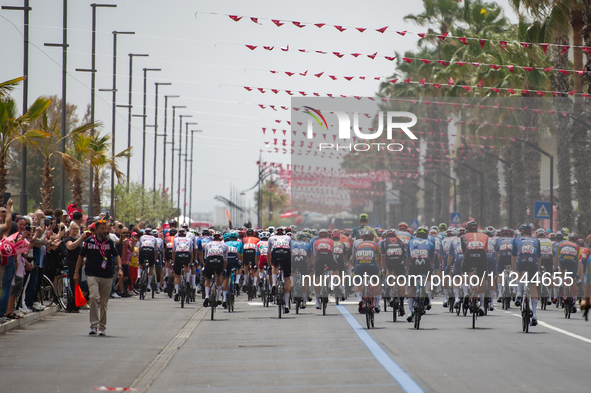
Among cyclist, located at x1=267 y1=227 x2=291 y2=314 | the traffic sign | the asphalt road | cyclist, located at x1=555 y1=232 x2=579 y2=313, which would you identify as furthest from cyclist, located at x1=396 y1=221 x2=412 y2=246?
the traffic sign

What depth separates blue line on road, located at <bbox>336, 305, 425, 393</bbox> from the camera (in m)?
9.06

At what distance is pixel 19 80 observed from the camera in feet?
67.3

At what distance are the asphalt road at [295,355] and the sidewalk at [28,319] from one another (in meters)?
0.21

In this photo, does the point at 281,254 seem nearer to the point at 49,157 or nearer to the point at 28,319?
the point at 28,319

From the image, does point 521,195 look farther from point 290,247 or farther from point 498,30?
point 290,247

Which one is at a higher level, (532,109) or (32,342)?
(532,109)

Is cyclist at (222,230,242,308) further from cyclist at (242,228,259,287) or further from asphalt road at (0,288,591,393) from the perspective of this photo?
cyclist at (242,228,259,287)

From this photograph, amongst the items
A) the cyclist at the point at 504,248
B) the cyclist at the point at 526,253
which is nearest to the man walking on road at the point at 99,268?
the cyclist at the point at 526,253

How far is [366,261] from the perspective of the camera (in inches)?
668

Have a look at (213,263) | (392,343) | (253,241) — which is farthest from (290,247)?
(392,343)

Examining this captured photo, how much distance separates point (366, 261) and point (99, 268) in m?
5.27

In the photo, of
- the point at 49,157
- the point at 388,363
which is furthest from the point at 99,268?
the point at 49,157

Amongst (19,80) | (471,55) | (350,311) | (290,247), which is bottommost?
(350,311)

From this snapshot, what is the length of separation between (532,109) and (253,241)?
21317 millimetres
